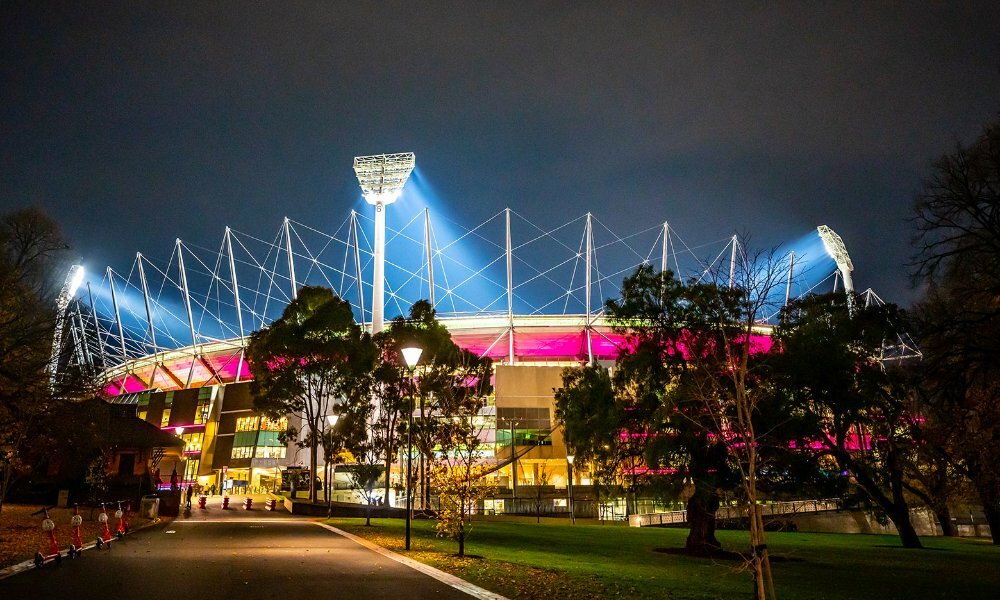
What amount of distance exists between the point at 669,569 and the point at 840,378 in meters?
11.0

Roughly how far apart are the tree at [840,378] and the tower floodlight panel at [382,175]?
44.4 meters

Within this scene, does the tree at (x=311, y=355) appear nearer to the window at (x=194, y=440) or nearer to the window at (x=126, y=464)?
the window at (x=126, y=464)

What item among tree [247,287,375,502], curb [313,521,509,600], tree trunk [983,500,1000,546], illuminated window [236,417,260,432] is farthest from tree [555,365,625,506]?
illuminated window [236,417,260,432]

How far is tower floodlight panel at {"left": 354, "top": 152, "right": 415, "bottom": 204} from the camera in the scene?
60.8 meters

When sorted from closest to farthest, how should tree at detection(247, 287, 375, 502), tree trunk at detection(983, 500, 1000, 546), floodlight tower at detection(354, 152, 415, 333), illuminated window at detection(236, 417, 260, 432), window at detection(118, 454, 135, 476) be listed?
tree trunk at detection(983, 500, 1000, 546), tree at detection(247, 287, 375, 502), window at detection(118, 454, 135, 476), floodlight tower at detection(354, 152, 415, 333), illuminated window at detection(236, 417, 260, 432)

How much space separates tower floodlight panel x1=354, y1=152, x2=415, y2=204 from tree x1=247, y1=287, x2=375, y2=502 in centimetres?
2619

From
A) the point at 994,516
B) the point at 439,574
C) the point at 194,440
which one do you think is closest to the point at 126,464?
the point at 439,574

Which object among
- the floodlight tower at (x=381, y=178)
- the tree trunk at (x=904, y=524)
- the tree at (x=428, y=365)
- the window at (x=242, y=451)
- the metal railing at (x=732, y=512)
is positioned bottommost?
the metal railing at (x=732, y=512)

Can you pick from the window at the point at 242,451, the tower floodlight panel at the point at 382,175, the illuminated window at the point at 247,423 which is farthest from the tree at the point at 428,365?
the illuminated window at the point at 247,423

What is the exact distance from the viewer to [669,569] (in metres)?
15.6

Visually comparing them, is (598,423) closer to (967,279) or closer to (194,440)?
(967,279)

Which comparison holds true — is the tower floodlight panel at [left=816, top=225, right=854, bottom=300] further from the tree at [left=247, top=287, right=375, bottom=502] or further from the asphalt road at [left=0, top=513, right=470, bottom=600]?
the asphalt road at [left=0, top=513, right=470, bottom=600]

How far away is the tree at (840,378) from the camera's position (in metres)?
21.5

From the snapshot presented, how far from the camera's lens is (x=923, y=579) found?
15.5m
